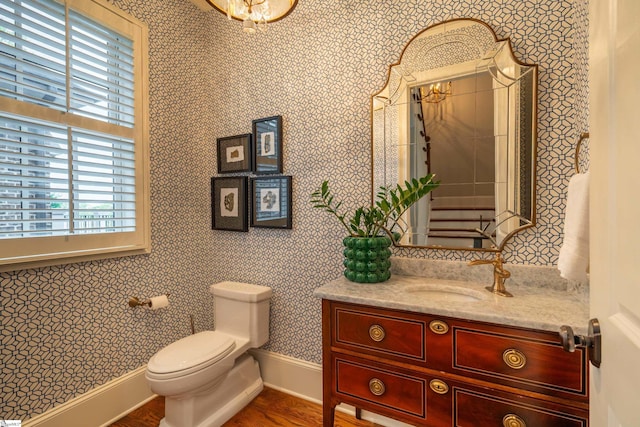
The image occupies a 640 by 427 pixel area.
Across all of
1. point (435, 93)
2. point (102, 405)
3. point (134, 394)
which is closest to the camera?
point (435, 93)

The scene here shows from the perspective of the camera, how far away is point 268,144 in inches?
83.8

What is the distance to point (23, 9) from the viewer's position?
1.43m

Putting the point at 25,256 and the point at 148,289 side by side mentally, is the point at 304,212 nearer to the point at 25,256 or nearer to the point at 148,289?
the point at 148,289

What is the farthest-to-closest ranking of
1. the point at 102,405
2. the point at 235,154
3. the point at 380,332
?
the point at 235,154 → the point at 102,405 → the point at 380,332

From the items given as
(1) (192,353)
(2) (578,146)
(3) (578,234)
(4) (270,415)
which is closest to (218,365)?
(1) (192,353)

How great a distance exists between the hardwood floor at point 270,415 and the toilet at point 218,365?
8 cm

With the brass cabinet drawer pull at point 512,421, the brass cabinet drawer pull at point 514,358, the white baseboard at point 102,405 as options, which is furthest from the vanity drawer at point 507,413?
the white baseboard at point 102,405

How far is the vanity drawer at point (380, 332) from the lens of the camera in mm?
1228

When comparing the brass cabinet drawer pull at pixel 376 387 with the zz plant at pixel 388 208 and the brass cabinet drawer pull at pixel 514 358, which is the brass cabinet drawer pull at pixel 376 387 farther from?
the zz plant at pixel 388 208

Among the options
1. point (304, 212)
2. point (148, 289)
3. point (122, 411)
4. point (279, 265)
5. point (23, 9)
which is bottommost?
point (122, 411)

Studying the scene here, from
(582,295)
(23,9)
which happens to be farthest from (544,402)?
(23,9)

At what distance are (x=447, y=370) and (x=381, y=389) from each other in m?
0.32

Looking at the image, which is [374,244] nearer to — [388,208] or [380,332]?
[388,208]

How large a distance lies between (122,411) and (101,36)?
2.31 m
